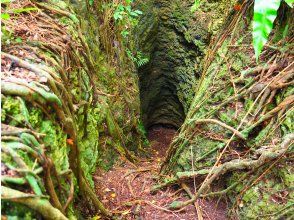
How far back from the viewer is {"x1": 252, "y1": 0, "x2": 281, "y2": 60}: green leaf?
153cm

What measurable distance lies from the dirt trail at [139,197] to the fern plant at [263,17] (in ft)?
7.27

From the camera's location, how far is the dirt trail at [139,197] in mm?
3328

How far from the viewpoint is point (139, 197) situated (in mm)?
3770

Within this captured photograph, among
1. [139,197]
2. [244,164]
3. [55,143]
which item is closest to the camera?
[55,143]

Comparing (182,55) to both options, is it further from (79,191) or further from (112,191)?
(79,191)

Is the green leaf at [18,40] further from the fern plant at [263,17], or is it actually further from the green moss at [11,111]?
the fern plant at [263,17]

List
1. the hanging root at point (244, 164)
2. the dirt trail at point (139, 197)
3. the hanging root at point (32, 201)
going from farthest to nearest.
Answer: the dirt trail at point (139, 197), the hanging root at point (244, 164), the hanging root at point (32, 201)

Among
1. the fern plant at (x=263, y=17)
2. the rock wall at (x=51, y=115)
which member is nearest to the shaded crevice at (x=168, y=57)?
the rock wall at (x=51, y=115)

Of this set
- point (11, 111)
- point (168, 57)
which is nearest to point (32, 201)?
point (11, 111)

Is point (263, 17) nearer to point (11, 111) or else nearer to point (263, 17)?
point (263, 17)

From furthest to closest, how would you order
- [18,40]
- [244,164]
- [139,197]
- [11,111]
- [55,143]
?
[139,197]
[244,164]
[18,40]
[55,143]
[11,111]

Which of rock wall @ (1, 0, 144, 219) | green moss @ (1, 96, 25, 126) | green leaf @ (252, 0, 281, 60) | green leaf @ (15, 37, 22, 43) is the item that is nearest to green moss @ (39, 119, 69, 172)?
rock wall @ (1, 0, 144, 219)

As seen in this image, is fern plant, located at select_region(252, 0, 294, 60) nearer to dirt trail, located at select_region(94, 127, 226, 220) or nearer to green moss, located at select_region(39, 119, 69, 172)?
green moss, located at select_region(39, 119, 69, 172)

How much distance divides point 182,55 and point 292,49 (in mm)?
5407
